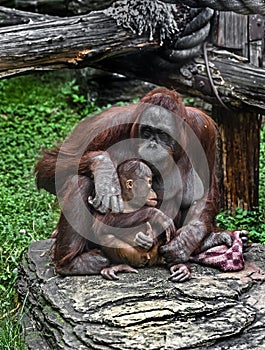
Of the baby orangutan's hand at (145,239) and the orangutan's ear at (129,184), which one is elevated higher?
the orangutan's ear at (129,184)

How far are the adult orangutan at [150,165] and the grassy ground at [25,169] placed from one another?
0.36 metres

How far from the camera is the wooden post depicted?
13.0 ft

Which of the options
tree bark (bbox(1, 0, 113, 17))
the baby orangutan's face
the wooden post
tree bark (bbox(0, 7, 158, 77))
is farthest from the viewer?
tree bark (bbox(1, 0, 113, 17))

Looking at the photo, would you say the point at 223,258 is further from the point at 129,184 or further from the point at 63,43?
the point at 63,43

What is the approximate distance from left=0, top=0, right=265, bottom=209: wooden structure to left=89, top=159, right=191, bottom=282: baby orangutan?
3.01 ft

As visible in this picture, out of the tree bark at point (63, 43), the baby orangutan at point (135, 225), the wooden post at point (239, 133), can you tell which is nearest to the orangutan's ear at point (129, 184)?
the baby orangutan at point (135, 225)

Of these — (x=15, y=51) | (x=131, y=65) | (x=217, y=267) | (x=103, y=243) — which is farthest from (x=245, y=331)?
(x=131, y=65)

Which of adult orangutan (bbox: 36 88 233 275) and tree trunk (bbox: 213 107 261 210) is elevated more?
adult orangutan (bbox: 36 88 233 275)

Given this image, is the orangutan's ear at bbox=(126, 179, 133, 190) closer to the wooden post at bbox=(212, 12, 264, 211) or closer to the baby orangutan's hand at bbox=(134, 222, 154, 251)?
the baby orangutan's hand at bbox=(134, 222, 154, 251)

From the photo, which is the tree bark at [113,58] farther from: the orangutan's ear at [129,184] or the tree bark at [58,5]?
the tree bark at [58,5]

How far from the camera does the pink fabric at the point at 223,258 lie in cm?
279

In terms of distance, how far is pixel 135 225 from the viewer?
2.70 meters

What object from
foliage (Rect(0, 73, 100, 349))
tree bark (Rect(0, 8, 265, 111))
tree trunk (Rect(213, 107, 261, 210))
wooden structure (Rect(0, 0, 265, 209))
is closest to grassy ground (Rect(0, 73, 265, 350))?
foliage (Rect(0, 73, 100, 349))

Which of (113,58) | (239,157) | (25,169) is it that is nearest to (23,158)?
(25,169)
